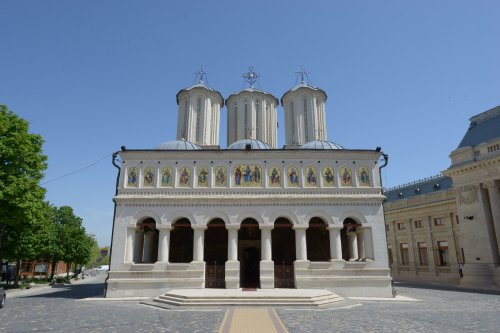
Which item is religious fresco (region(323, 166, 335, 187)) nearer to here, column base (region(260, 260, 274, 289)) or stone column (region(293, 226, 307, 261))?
stone column (region(293, 226, 307, 261))

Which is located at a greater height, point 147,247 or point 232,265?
point 147,247

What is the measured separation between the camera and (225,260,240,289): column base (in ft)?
66.6

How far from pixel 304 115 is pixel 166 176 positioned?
1459 cm

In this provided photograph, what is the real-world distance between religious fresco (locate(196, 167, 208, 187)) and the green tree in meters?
10.6

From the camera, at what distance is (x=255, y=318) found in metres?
12.8

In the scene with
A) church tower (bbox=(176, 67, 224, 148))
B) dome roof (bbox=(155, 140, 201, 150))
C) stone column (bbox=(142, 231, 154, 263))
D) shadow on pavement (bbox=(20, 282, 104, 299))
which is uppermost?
church tower (bbox=(176, 67, 224, 148))

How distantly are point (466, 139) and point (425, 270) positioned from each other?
15043 millimetres

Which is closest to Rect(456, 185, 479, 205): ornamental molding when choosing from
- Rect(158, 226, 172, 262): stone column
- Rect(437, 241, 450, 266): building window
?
Rect(437, 241, 450, 266): building window

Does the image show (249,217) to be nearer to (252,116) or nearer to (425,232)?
(252,116)

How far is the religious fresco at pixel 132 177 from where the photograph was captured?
22062 millimetres

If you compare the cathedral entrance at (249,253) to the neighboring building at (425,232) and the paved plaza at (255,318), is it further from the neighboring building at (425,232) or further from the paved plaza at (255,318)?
the neighboring building at (425,232)

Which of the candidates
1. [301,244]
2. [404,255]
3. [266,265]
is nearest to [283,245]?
[301,244]

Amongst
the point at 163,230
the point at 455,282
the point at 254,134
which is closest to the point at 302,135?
the point at 254,134

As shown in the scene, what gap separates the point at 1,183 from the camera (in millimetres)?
19359
